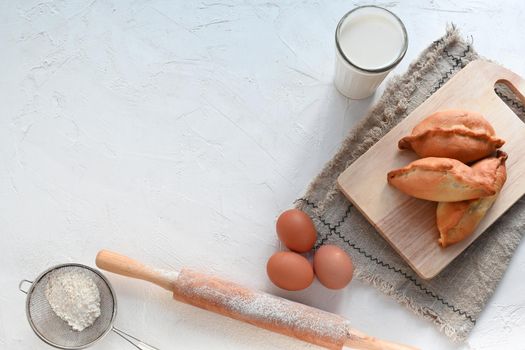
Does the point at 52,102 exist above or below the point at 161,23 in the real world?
below

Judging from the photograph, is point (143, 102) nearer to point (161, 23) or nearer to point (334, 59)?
point (161, 23)

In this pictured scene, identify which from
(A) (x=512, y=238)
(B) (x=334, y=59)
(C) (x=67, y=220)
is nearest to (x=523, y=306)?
(A) (x=512, y=238)

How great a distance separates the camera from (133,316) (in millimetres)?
1336

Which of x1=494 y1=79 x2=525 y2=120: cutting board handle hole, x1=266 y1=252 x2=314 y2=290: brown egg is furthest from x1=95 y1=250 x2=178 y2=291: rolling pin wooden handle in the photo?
x1=494 y1=79 x2=525 y2=120: cutting board handle hole

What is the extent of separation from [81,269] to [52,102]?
1.15 feet

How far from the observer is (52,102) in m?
1.39

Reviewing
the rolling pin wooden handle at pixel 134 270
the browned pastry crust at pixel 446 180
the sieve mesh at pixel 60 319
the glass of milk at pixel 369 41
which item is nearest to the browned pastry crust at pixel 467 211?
→ the browned pastry crust at pixel 446 180

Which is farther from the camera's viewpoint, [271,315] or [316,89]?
[316,89]

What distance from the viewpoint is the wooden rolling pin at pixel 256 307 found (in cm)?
125

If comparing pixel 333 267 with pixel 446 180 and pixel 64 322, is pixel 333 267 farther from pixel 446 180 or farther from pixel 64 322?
pixel 64 322

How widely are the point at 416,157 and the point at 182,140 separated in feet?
1.52

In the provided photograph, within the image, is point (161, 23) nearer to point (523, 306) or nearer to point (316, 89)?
point (316, 89)

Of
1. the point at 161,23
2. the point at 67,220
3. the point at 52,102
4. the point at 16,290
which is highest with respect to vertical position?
the point at 161,23

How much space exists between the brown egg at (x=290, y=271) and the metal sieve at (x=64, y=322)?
282 mm
